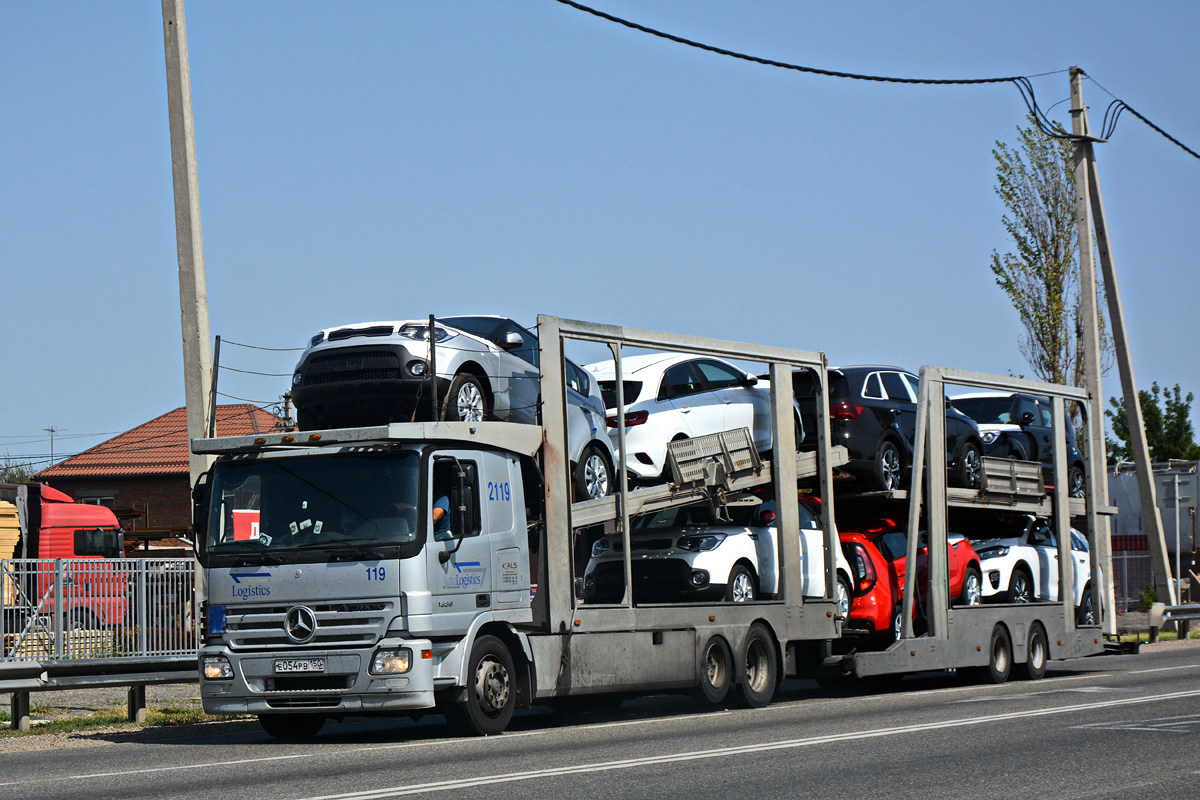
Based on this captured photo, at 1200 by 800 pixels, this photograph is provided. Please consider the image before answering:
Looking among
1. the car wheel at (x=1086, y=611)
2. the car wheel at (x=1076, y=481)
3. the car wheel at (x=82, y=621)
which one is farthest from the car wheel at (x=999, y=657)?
the car wheel at (x=82, y=621)

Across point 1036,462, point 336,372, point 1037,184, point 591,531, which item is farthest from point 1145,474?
point 336,372

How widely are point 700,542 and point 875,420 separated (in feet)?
11.0

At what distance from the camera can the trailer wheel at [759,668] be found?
544 inches

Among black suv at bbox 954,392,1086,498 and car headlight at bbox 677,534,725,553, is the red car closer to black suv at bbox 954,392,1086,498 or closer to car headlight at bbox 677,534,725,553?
black suv at bbox 954,392,1086,498

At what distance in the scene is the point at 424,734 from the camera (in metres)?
12.0

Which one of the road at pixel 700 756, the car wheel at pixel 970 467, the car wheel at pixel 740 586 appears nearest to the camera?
the road at pixel 700 756

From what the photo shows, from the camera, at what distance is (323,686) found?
10.9 metres

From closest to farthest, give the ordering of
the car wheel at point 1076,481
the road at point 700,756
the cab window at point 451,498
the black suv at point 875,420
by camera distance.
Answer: the road at point 700,756 < the cab window at point 451,498 < the black suv at point 875,420 < the car wheel at point 1076,481

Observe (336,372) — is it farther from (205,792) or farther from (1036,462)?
(1036,462)

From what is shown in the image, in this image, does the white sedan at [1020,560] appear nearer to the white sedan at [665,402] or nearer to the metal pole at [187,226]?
the white sedan at [665,402]

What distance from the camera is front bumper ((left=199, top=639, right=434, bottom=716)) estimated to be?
1068 cm

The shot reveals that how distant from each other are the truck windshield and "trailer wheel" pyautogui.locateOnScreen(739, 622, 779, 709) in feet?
14.6

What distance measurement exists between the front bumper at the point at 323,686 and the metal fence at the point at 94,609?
356cm

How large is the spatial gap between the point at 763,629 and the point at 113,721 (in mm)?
6798
